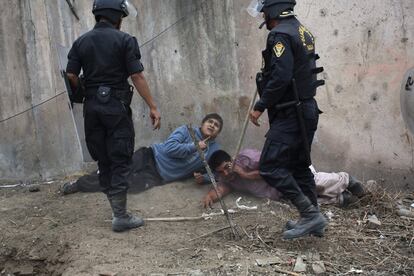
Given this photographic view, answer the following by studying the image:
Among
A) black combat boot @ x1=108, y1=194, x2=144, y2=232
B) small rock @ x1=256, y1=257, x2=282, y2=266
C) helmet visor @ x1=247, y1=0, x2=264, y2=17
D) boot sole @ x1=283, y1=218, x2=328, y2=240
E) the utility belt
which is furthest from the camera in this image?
black combat boot @ x1=108, y1=194, x2=144, y2=232

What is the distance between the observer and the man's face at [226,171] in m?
4.94

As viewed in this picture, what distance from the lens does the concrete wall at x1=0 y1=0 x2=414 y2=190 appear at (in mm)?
5176

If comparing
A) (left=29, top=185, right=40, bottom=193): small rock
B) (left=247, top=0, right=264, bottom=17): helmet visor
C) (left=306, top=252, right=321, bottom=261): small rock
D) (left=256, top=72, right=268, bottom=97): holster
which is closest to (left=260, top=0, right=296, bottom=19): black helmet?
(left=247, top=0, right=264, bottom=17): helmet visor

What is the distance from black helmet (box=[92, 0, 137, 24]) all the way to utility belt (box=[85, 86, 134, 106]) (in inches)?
21.6

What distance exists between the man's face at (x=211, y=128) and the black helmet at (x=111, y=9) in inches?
63.3

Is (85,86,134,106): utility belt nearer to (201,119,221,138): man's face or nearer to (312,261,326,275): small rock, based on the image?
(201,119,221,138): man's face

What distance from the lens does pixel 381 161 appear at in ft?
17.4

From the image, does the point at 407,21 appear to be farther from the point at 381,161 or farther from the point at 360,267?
the point at 360,267

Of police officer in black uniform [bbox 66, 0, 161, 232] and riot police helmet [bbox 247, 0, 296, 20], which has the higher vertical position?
riot police helmet [bbox 247, 0, 296, 20]

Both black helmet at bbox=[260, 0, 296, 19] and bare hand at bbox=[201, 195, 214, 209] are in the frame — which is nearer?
black helmet at bbox=[260, 0, 296, 19]

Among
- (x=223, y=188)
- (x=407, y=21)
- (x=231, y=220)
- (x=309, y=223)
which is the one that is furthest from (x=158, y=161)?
(x=407, y=21)

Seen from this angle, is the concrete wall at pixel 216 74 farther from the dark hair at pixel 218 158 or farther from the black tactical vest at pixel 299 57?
the black tactical vest at pixel 299 57

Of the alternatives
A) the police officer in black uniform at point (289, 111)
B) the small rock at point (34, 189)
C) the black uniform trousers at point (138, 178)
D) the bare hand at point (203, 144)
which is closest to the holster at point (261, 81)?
the police officer in black uniform at point (289, 111)

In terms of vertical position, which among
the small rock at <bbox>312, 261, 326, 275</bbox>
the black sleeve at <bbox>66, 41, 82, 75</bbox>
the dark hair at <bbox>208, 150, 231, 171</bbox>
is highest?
the black sleeve at <bbox>66, 41, 82, 75</bbox>
